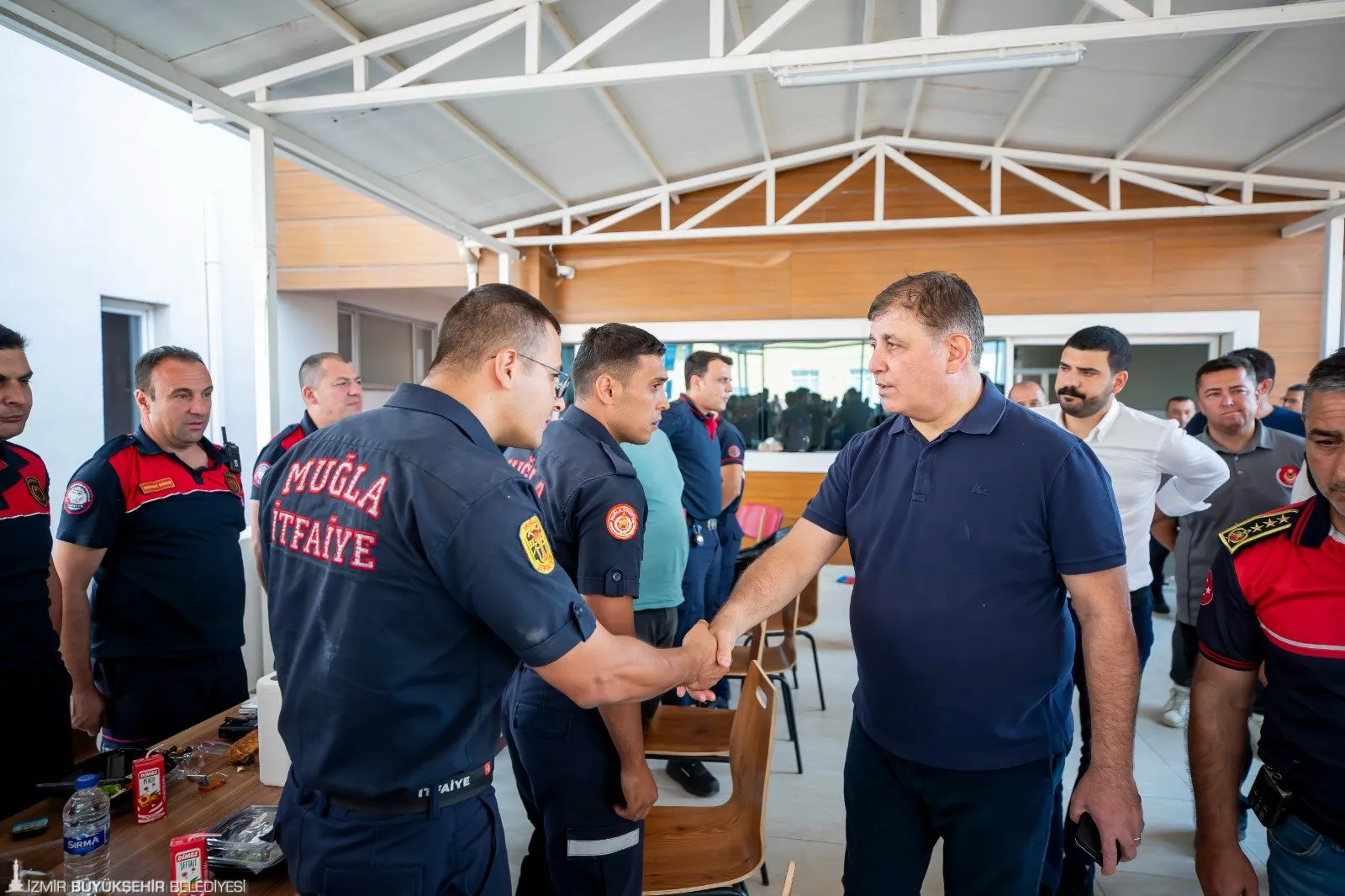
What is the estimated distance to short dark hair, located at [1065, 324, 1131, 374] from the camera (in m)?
2.63

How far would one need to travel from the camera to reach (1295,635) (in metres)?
1.31

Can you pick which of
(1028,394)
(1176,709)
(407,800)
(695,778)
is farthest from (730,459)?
(407,800)

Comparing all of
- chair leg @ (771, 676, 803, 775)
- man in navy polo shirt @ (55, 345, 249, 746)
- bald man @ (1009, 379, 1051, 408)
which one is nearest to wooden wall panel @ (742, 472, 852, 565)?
bald man @ (1009, 379, 1051, 408)

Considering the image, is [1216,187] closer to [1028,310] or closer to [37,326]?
[1028,310]

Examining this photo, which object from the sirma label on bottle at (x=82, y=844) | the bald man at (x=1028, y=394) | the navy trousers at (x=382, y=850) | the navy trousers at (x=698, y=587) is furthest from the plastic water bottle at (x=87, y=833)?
the bald man at (x=1028, y=394)

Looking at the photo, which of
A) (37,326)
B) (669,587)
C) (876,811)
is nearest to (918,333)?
(876,811)

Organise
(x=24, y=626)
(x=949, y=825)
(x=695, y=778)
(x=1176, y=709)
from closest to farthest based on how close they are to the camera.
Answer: (x=949, y=825) < (x=24, y=626) < (x=695, y=778) < (x=1176, y=709)

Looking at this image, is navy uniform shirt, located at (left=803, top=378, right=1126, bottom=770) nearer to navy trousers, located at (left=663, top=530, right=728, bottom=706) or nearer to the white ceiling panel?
navy trousers, located at (left=663, top=530, right=728, bottom=706)

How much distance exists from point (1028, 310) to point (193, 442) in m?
7.02

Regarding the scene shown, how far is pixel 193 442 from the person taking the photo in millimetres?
2631

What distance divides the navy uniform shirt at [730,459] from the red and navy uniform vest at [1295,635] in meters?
3.54

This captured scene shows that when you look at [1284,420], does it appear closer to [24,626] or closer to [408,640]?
[408,640]

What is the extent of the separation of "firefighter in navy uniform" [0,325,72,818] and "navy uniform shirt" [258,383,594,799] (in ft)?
4.92

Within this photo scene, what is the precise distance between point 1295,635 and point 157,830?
7.46 feet
